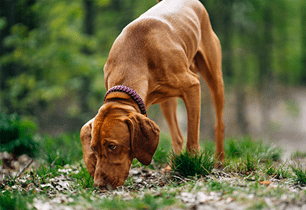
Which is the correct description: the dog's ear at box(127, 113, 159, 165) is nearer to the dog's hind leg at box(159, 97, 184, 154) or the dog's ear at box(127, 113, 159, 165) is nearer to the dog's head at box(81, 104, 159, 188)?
the dog's head at box(81, 104, 159, 188)

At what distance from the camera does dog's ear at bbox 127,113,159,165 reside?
8.80 ft

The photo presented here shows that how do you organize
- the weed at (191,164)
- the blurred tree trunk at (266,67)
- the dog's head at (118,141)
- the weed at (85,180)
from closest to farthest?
the dog's head at (118,141) < the weed at (85,180) < the weed at (191,164) < the blurred tree trunk at (266,67)

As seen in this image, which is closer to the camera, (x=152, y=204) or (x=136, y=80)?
(x=152, y=204)

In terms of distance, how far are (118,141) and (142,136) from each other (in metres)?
0.25

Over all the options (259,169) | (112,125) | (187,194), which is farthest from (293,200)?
(112,125)

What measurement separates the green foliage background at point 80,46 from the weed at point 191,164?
5.61m

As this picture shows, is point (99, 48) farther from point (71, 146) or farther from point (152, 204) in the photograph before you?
point (152, 204)

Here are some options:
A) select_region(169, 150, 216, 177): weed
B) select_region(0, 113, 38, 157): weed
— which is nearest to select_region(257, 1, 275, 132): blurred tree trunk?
select_region(169, 150, 216, 177): weed

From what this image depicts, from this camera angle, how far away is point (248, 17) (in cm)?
1318

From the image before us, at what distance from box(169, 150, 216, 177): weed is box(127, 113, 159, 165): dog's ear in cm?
61

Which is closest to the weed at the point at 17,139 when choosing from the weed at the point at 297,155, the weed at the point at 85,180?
the weed at the point at 85,180

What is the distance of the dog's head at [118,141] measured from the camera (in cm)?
262

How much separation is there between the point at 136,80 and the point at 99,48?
10.5m

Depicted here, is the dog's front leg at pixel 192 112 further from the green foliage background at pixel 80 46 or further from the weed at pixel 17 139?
the green foliage background at pixel 80 46
